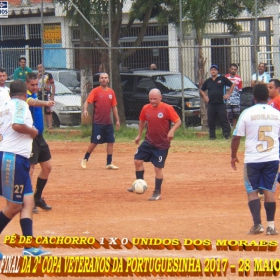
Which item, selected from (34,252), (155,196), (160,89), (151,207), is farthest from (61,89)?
(34,252)

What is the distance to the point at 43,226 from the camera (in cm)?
1080

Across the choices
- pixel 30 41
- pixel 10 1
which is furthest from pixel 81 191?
pixel 10 1

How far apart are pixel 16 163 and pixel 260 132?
3.10 m

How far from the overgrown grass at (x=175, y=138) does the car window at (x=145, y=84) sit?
158 centimetres

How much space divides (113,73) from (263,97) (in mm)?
14168

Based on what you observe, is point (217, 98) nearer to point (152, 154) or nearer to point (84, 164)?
point (84, 164)

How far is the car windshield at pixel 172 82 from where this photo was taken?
2407 cm

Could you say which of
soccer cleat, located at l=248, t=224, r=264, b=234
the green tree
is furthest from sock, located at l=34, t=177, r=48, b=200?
the green tree

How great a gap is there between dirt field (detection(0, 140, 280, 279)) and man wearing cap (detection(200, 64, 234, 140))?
249 cm

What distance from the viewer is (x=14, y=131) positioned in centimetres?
878

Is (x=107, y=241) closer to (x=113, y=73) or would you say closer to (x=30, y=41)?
(x=113, y=73)

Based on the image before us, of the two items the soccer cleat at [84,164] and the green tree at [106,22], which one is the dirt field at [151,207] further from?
the green tree at [106,22]

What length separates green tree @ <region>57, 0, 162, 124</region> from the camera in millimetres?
23344

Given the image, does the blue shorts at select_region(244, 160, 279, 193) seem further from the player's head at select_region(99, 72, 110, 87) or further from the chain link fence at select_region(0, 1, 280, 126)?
the chain link fence at select_region(0, 1, 280, 126)
